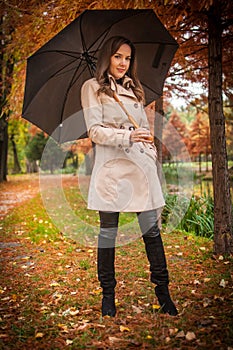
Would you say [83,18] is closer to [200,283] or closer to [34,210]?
[200,283]

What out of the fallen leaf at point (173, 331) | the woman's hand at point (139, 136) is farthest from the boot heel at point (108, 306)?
the woman's hand at point (139, 136)

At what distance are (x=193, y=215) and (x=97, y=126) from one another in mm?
3434

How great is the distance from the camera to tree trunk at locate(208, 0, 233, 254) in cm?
379

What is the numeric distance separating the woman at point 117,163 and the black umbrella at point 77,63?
9.7 inches

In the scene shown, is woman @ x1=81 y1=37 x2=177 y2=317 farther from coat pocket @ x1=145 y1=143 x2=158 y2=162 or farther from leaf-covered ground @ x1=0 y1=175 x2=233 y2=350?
leaf-covered ground @ x1=0 y1=175 x2=233 y2=350

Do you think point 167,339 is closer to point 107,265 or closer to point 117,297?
point 107,265

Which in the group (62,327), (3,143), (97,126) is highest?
(3,143)

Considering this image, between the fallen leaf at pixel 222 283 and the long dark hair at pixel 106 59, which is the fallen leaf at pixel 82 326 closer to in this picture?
the fallen leaf at pixel 222 283

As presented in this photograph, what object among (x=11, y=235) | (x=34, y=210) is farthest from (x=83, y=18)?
(x=34, y=210)

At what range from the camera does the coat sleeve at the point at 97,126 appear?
238 centimetres

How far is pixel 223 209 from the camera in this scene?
386 cm

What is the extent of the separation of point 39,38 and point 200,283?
346 centimetres

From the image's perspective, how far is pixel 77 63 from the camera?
2.84 m

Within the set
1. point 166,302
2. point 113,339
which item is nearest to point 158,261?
point 166,302
